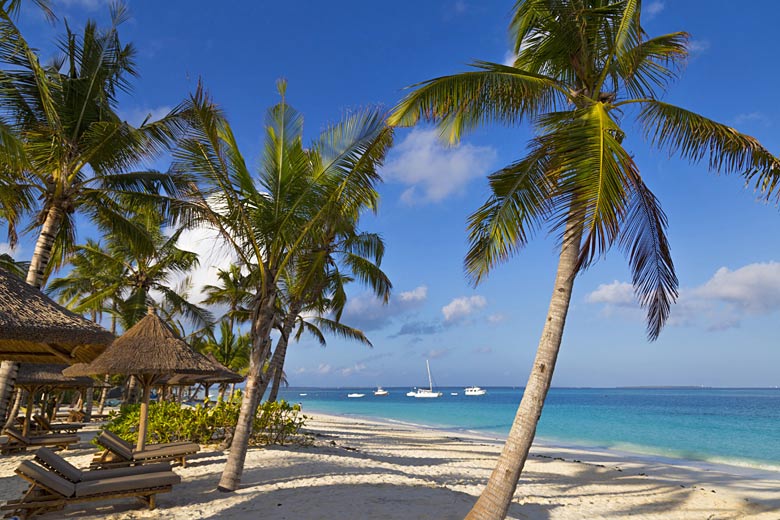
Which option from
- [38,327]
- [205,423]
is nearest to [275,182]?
[38,327]

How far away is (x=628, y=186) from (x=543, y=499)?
639 centimetres

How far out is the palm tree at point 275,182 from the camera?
7.71 m

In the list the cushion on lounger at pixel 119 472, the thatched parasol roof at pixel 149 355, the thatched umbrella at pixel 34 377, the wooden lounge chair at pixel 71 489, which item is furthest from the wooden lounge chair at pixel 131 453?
the thatched umbrella at pixel 34 377

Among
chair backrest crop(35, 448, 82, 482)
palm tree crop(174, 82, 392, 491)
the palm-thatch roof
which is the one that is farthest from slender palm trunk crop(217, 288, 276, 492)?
the palm-thatch roof

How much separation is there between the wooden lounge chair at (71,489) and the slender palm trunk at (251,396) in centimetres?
91

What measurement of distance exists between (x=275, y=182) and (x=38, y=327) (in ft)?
15.1

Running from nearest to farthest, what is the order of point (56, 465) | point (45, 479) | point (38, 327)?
1. point (38, 327)
2. point (45, 479)
3. point (56, 465)

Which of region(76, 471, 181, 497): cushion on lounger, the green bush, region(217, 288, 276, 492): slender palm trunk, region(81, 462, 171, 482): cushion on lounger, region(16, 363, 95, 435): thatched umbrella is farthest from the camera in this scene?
region(16, 363, 95, 435): thatched umbrella

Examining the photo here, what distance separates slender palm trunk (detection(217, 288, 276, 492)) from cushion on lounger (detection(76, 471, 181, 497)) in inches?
35.9

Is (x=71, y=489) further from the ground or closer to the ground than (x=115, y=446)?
closer to the ground

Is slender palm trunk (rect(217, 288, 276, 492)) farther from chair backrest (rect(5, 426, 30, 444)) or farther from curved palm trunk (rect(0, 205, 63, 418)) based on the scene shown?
chair backrest (rect(5, 426, 30, 444))

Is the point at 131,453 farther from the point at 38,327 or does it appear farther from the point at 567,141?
the point at 567,141

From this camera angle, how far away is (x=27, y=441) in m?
10.7

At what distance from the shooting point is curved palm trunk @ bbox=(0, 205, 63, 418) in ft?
29.0
